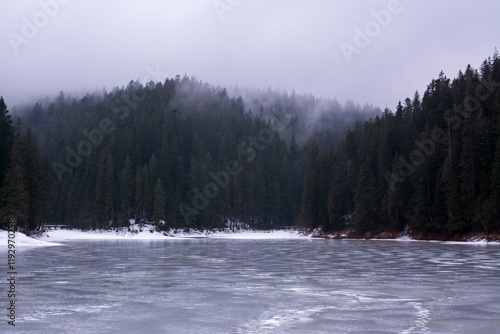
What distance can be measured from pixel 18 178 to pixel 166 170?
2304 inches

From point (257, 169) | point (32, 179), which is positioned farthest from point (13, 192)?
point (257, 169)

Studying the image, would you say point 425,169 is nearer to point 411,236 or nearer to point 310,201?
point 411,236

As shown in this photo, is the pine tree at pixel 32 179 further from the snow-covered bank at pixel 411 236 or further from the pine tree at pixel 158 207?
the snow-covered bank at pixel 411 236

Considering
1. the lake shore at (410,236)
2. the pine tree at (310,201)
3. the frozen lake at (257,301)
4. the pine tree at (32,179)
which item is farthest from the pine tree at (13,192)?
the pine tree at (310,201)

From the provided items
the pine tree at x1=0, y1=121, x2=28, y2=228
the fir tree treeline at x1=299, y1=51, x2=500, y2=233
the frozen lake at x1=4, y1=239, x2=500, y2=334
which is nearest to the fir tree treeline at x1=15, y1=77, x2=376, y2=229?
the fir tree treeline at x1=299, y1=51, x2=500, y2=233

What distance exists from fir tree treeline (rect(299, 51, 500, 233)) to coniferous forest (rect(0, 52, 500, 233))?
0.20 meters

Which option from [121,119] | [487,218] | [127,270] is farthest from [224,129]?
[127,270]

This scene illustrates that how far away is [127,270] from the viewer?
22.1 metres

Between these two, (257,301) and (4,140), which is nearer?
(257,301)

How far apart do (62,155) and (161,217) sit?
54.4 metres

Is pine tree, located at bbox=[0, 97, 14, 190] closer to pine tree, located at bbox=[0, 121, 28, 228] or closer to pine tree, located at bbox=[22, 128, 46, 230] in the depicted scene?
Answer: pine tree, located at bbox=[0, 121, 28, 228]

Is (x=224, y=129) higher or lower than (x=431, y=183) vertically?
higher

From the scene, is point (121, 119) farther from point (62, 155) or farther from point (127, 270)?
point (127, 270)

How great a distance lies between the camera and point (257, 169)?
432ft
